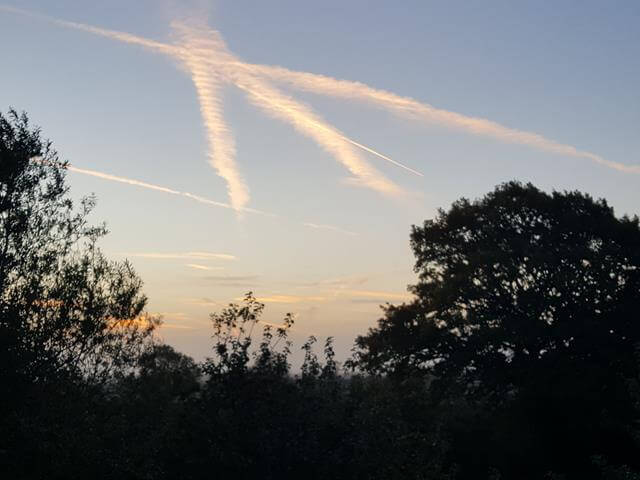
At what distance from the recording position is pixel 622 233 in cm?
4800

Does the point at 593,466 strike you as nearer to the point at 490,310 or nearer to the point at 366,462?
the point at 490,310

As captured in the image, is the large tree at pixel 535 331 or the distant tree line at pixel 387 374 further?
the large tree at pixel 535 331

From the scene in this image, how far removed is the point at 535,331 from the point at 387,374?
38.6 feet

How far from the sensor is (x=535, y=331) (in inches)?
1767

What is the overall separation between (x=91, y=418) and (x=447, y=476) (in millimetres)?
15609

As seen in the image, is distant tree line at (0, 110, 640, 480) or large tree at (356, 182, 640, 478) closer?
distant tree line at (0, 110, 640, 480)

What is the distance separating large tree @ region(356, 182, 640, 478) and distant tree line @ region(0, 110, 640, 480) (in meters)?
0.12

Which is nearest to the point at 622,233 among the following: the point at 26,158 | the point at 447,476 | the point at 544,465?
the point at 544,465

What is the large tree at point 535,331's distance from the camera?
142ft

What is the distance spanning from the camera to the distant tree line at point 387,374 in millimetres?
23406

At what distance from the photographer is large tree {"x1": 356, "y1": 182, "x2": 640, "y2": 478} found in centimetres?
4328

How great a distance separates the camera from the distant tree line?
23.4 meters

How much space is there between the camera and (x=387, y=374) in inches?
1993

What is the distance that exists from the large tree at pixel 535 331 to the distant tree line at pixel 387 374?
12 cm
